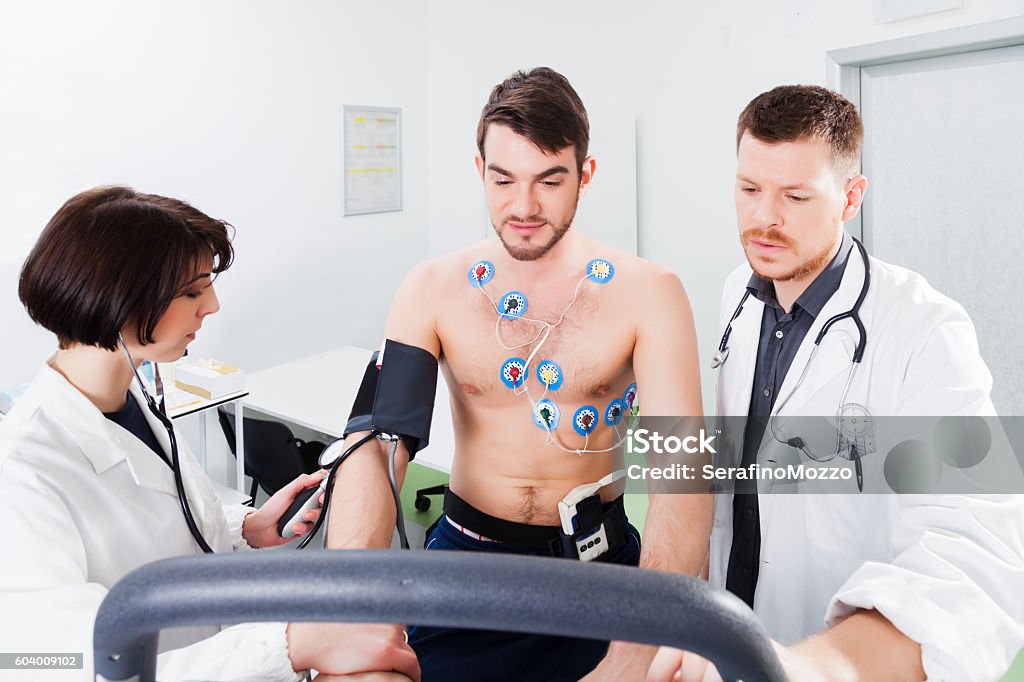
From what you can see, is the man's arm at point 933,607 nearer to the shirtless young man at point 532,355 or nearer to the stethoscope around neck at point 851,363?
the stethoscope around neck at point 851,363

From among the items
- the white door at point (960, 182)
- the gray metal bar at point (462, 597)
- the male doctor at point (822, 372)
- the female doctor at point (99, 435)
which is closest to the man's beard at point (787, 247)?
the male doctor at point (822, 372)

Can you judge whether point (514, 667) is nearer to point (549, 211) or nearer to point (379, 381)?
point (379, 381)

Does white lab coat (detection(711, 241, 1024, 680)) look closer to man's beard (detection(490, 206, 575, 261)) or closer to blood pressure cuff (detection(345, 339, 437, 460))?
man's beard (detection(490, 206, 575, 261))

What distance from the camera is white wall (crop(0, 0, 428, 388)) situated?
292 cm

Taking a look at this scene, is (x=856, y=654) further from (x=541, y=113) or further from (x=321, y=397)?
(x=321, y=397)

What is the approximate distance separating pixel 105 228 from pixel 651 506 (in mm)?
945

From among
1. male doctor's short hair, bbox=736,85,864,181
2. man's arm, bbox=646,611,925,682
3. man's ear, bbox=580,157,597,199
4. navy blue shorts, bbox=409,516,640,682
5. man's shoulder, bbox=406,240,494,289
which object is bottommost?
navy blue shorts, bbox=409,516,640,682

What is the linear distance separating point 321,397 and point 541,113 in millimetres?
2298

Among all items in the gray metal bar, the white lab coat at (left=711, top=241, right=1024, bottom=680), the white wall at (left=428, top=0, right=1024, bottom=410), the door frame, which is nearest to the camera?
the gray metal bar

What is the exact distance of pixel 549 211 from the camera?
4.48 feet

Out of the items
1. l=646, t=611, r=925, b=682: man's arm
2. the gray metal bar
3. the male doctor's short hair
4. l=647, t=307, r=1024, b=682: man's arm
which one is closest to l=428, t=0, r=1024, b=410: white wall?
the male doctor's short hair

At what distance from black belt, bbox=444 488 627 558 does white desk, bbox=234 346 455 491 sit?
103cm

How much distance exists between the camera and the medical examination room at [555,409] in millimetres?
512

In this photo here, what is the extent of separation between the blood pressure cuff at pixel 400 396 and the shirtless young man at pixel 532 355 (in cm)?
6
